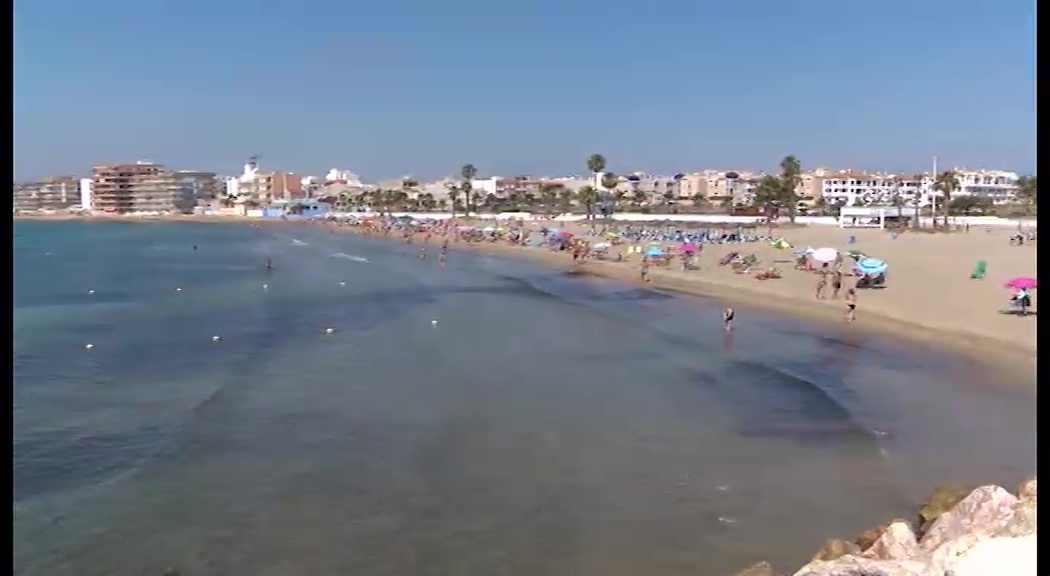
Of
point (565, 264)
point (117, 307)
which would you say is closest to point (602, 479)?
point (117, 307)

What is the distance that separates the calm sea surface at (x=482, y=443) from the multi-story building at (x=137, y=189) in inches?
5693

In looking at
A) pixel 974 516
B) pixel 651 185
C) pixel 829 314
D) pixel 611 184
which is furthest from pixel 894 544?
pixel 651 185

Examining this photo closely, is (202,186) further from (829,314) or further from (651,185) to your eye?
(829,314)

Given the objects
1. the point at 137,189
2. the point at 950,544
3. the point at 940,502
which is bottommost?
the point at 940,502

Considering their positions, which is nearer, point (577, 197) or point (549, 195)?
point (577, 197)

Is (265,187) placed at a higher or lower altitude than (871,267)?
higher

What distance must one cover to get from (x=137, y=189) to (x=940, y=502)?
545 feet

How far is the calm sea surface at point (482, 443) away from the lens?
27.4 ft

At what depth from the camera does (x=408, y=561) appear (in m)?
7.95

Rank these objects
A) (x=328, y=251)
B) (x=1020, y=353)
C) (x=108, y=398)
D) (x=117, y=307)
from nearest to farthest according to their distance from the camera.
Answer: (x=108, y=398) < (x=1020, y=353) < (x=117, y=307) < (x=328, y=251)

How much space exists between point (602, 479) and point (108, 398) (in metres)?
8.66

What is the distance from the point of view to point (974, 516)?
22.4 feet

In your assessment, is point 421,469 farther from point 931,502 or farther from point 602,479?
point 931,502

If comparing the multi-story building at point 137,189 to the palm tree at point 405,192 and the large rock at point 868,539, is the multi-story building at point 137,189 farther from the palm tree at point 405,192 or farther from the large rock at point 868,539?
the large rock at point 868,539
